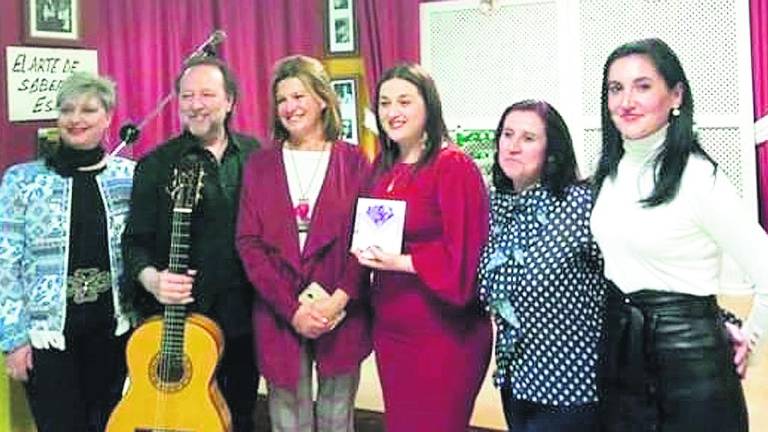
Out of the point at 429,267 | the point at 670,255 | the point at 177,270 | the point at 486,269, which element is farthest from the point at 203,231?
the point at 670,255

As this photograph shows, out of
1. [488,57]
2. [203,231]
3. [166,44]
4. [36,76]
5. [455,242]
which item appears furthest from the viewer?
[488,57]

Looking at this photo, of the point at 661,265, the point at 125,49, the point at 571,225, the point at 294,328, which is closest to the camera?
the point at 661,265

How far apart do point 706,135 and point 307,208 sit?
98.1 inches

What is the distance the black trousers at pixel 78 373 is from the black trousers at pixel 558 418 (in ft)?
3.97

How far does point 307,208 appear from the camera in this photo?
2.34 meters

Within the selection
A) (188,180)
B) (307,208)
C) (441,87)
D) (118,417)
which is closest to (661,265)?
(307,208)

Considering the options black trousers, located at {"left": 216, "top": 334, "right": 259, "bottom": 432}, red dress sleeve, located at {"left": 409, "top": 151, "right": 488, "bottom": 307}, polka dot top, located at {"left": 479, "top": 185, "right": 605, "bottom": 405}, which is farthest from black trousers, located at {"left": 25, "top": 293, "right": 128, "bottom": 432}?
polka dot top, located at {"left": 479, "top": 185, "right": 605, "bottom": 405}

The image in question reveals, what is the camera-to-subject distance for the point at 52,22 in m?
2.84

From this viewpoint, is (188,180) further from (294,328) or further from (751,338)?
(751,338)

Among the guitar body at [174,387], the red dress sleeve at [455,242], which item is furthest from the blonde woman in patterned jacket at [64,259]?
the red dress sleeve at [455,242]

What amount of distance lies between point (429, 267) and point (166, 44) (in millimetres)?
2252

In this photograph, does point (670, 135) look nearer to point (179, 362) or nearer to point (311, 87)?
point (311, 87)

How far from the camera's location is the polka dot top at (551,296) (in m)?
1.86

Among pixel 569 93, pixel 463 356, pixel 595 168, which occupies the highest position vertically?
pixel 569 93
